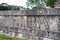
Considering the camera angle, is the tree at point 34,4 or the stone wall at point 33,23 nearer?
the stone wall at point 33,23

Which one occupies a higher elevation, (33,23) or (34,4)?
(34,4)

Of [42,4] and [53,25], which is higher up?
[42,4]

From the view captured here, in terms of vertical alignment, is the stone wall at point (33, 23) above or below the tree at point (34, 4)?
below

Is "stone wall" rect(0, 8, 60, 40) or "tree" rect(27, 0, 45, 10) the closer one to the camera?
"stone wall" rect(0, 8, 60, 40)

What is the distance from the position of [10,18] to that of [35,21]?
132cm

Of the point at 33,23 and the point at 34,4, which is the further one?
the point at 34,4

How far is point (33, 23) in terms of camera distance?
5.96 m

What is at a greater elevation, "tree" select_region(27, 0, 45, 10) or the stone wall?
"tree" select_region(27, 0, 45, 10)

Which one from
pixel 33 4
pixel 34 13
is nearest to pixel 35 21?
pixel 34 13

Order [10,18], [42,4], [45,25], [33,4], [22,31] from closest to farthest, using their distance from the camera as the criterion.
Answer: [45,25] < [22,31] < [10,18] < [42,4] < [33,4]

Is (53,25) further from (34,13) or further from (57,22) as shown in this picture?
(34,13)

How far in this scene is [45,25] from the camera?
560 cm

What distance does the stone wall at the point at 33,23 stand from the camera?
524cm

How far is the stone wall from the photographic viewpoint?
524 cm
